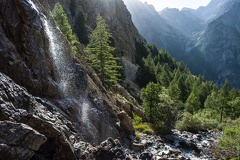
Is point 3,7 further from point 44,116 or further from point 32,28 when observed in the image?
point 44,116

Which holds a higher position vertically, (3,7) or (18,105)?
(3,7)

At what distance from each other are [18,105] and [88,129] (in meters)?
13.2

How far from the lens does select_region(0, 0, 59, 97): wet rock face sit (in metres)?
28.6

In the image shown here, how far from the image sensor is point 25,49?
104 ft

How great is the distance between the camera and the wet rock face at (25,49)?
2862cm

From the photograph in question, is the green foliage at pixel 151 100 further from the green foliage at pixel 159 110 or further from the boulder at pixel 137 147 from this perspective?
the boulder at pixel 137 147

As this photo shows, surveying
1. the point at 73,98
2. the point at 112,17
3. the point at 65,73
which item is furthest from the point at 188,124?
the point at 112,17

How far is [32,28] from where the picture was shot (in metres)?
33.1

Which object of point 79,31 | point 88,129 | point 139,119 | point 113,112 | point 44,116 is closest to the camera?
point 44,116

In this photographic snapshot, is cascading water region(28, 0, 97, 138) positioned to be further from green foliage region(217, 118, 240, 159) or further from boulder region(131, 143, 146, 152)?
green foliage region(217, 118, 240, 159)

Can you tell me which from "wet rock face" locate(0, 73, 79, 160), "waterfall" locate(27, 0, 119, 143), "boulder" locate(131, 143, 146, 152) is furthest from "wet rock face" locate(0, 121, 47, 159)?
"boulder" locate(131, 143, 146, 152)

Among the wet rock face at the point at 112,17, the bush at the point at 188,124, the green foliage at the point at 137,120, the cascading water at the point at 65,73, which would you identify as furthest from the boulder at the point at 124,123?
the wet rock face at the point at 112,17

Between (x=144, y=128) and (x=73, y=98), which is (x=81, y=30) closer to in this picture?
→ (x=144, y=128)

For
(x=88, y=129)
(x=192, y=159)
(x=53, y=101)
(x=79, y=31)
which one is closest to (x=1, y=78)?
(x=53, y=101)
